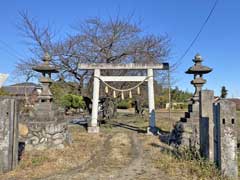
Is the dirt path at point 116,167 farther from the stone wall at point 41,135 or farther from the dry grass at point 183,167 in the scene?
the stone wall at point 41,135

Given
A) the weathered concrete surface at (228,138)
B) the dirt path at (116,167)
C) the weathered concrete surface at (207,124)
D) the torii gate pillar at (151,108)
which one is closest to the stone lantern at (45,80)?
the dirt path at (116,167)

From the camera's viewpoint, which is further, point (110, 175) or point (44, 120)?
point (44, 120)

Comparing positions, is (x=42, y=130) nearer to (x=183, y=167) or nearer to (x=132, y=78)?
(x=183, y=167)

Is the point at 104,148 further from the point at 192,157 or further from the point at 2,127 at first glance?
the point at 2,127

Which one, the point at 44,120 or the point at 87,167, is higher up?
the point at 44,120

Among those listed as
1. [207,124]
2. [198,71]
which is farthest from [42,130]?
[198,71]

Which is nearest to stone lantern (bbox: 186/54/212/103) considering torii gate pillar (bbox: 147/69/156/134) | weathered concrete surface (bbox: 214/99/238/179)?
torii gate pillar (bbox: 147/69/156/134)

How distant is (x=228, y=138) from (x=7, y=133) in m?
3.81

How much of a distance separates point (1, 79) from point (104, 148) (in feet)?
11.2

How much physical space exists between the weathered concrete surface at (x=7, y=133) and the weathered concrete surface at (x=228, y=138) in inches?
144

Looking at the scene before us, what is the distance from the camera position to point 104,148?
639 cm

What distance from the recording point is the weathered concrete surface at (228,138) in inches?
144

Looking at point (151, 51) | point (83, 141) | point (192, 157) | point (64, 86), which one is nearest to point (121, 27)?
point (151, 51)

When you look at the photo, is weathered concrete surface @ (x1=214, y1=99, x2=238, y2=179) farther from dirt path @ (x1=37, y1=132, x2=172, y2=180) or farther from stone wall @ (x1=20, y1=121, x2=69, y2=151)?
stone wall @ (x1=20, y1=121, x2=69, y2=151)
